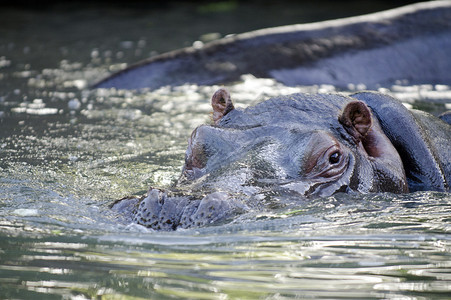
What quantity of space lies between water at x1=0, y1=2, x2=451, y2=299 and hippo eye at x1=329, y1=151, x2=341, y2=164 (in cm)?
22

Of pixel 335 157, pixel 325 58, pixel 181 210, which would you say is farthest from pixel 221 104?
pixel 325 58

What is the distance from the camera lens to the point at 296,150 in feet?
14.3

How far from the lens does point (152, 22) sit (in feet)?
45.8

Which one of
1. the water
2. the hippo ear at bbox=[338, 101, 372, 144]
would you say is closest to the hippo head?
the hippo ear at bbox=[338, 101, 372, 144]

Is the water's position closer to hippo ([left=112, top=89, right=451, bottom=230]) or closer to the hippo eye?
hippo ([left=112, top=89, right=451, bottom=230])

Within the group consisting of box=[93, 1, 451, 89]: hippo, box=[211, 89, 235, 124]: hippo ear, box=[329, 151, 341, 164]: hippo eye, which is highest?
box=[211, 89, 235, 124]: hippo ear

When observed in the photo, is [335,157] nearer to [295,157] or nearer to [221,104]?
[295,157]

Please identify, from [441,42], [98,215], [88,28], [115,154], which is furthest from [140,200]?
[88,28]

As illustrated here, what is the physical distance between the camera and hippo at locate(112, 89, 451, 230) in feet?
12.0

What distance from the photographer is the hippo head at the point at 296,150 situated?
4184 mm

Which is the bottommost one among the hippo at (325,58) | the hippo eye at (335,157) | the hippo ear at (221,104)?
the hippo at (325,58)

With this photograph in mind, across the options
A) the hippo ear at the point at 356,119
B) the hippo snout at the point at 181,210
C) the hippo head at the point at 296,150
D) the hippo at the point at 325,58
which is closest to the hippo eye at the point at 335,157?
the hippo head at the point at 296,150

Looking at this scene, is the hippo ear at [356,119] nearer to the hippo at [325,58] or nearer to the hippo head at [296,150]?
the hippo head at [296,150]

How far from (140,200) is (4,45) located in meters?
8.71
